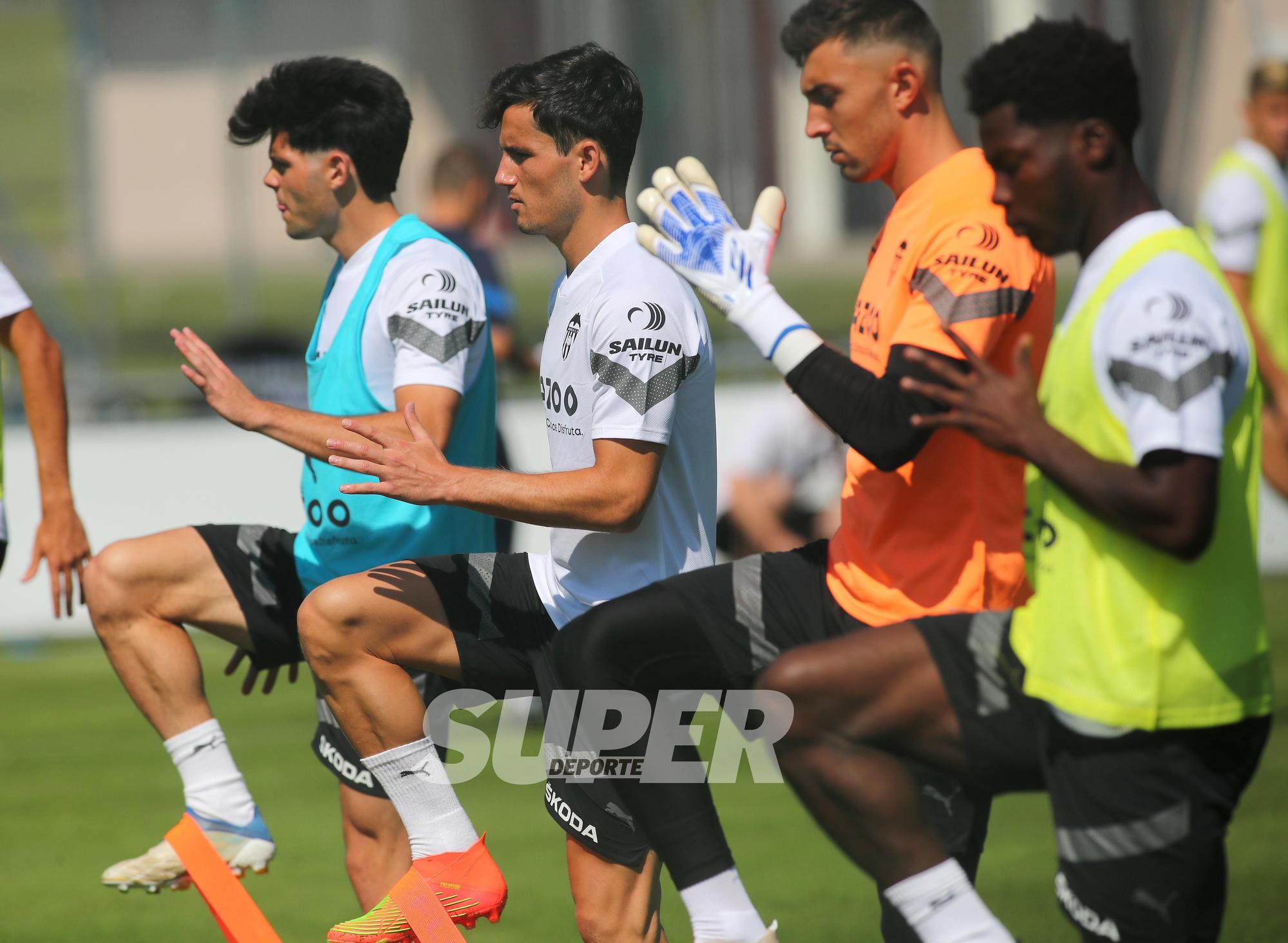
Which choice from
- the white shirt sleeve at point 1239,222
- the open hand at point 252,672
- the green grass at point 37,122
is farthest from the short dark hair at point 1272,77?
the green grass at point 37,122

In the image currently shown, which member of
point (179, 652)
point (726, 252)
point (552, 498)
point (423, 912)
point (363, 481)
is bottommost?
point (423, 912)

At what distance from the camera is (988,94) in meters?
3.10

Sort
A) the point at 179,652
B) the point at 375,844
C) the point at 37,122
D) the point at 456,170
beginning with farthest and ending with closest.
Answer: the point at 37,122
the point at 456,170
the point at 375,844
the point at 179,652

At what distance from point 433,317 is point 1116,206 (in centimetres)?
197

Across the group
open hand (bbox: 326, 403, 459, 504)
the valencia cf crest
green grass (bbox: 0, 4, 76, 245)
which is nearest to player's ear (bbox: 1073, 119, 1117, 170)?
the valencia cf crest

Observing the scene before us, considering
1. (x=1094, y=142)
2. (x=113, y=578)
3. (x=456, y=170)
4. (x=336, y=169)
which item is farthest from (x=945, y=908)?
(x=456, y=170)

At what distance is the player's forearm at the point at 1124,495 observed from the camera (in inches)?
109

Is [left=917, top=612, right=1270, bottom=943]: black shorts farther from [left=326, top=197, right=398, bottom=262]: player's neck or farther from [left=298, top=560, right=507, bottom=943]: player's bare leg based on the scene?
[left=326, top=197, right=398, bottom=262]: player's neck

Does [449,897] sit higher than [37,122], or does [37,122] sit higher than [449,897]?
[37,122]

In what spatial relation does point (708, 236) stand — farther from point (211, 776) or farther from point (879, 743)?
point (211, 776)

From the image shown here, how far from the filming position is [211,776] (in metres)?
4.48

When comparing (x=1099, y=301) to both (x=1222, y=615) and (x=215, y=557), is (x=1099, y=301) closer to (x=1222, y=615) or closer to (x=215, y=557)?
(x=1222, y=615)

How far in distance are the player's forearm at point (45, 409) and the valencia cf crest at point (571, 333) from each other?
1763mm

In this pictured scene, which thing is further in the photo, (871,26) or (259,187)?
(259,187)
